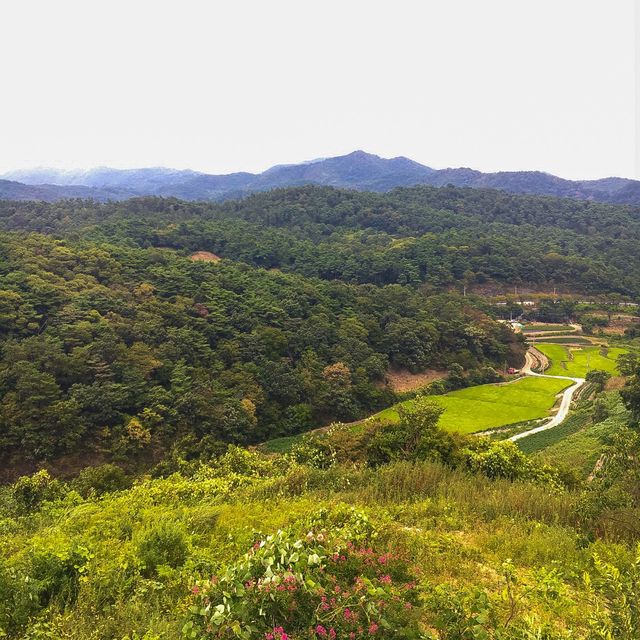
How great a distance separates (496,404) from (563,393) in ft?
24.3

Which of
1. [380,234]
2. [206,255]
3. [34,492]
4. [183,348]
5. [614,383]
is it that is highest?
[380,234]

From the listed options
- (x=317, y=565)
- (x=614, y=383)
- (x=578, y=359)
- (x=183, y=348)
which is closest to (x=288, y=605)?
(x=317, y=565)

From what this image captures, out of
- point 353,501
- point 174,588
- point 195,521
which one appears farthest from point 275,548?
point 353,501

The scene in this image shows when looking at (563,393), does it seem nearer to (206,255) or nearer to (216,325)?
(216,325)

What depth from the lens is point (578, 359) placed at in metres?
48.9

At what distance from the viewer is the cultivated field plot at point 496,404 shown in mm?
33062

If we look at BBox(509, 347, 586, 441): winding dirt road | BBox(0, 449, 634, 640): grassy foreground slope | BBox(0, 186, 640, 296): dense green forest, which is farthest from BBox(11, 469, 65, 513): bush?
BBox(0, 186, 640, 296): dense green forest

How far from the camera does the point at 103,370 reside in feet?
101

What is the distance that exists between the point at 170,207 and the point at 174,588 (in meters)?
103

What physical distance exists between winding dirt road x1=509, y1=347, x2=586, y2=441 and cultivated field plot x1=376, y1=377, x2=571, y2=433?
2.48 feet

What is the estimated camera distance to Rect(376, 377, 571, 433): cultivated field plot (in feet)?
108

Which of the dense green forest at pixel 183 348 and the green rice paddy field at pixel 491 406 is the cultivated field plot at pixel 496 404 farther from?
the dense green forest at pixel 183 348

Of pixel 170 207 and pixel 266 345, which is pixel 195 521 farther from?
pixel 170 207

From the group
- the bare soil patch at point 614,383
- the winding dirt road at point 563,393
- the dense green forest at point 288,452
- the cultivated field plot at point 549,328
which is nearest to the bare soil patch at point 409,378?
the dense green forest at point 288,452
